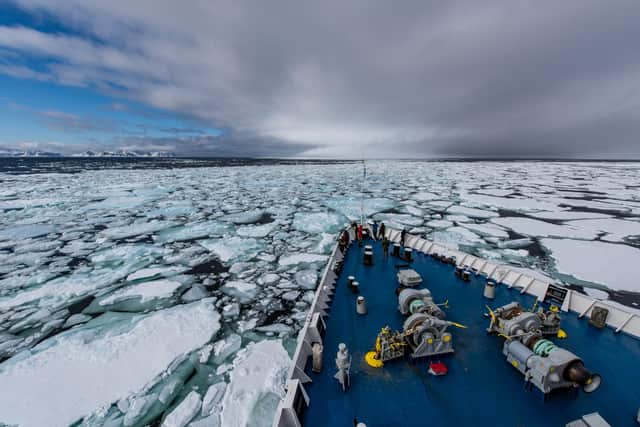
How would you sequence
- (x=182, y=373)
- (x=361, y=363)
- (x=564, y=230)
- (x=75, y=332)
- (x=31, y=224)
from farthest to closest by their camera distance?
(x=31, y=224) < (x=564, y=230) < (x=75, y=332) < (x=182, y=373) < (x=361, y=363)

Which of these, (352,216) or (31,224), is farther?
(352,216)

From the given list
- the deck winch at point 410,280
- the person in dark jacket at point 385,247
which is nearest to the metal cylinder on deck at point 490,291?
the deck winch at point 410,280

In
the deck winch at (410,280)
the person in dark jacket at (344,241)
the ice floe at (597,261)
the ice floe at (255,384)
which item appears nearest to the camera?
the ice floe at (255,384)

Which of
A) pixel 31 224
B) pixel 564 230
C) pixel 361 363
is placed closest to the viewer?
pixel 361 363

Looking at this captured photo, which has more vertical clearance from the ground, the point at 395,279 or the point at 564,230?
the point at 395,279

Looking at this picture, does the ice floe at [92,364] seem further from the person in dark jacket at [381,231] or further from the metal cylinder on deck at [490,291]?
the metal cylinder on deck at [490,291]

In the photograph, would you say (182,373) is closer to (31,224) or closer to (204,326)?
(204,326)

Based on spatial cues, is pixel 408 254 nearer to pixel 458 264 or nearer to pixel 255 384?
pixel 458 264

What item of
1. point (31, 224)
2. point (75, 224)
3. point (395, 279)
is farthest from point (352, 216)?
point (31, 224)

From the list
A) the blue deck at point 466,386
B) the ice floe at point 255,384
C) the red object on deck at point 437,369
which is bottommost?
the ice floe at point 255,384
